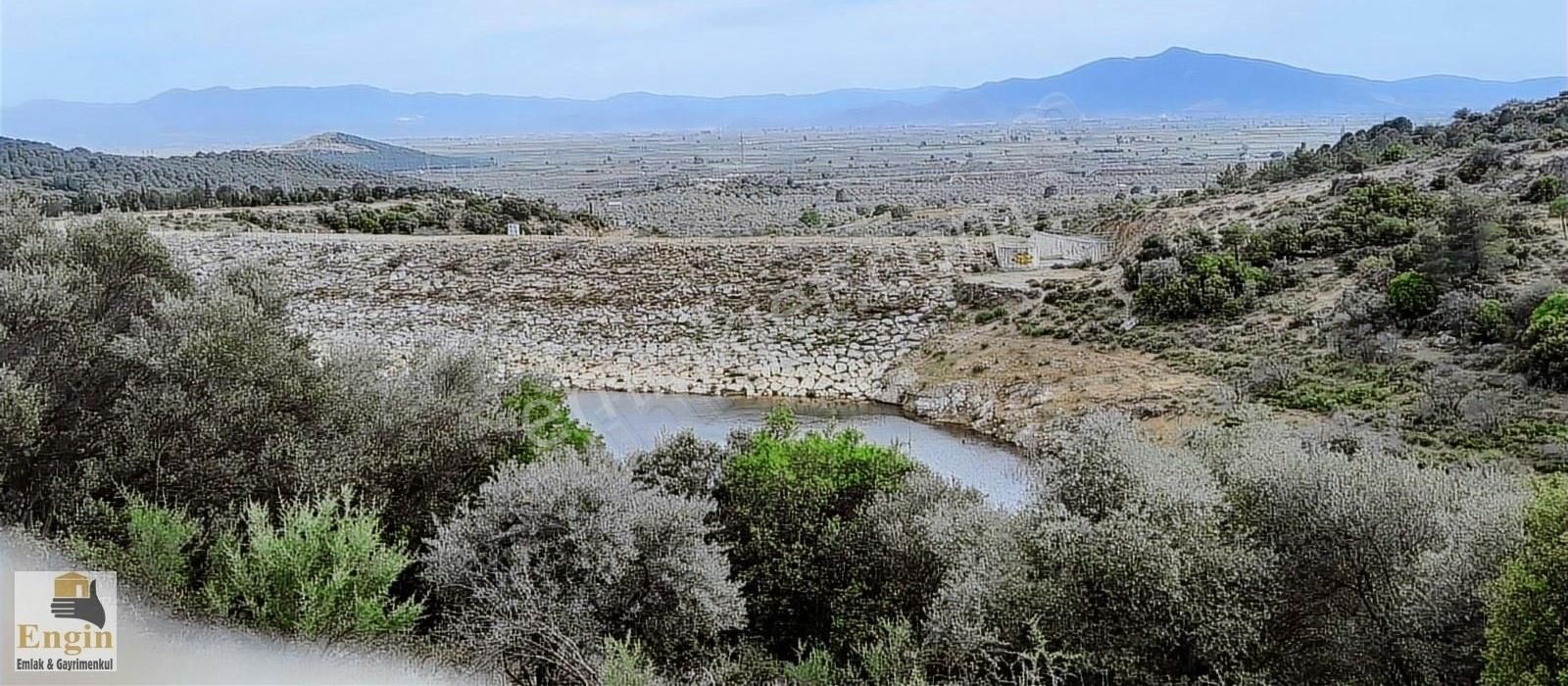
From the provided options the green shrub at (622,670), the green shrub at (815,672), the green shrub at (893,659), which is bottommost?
the green shrub at (815,672)

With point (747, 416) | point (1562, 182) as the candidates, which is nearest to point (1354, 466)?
point (747, 416)

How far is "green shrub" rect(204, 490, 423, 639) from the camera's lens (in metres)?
5.34

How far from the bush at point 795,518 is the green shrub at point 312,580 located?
2356mm

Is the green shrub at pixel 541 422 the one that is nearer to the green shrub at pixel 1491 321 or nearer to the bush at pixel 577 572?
the bush at pixel 577 572

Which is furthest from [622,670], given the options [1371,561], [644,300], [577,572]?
[644,300]

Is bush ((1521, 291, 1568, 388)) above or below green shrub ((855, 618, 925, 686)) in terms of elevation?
above

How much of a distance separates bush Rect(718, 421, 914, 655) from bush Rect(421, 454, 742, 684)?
2.35 feet

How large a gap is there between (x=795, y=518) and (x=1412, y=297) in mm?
12439

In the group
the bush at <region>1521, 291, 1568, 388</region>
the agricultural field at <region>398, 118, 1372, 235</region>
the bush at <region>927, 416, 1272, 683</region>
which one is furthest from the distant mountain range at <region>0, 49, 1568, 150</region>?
the bush at <region>1521, 291, 1568, 388</region>

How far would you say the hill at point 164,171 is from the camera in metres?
18.8

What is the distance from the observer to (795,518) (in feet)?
25.7

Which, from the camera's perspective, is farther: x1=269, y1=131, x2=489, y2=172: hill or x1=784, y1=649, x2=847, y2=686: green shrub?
x1=269, y1=131, x2=489, y2=172: hill

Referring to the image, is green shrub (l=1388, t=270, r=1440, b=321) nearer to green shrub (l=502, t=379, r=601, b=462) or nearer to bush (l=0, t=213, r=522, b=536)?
green shrub (l=502, t=379, r=601, b=462)

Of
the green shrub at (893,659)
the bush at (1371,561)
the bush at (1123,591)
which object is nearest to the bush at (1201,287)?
the bush at (1371,561)
